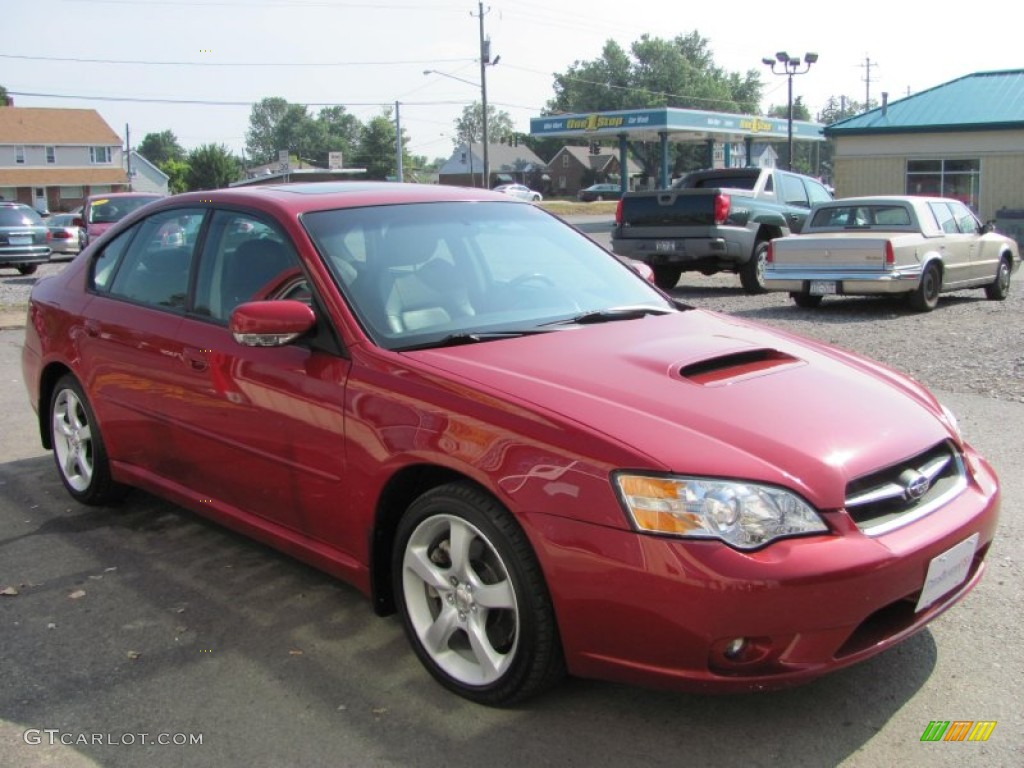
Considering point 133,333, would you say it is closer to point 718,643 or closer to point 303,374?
point 303,374

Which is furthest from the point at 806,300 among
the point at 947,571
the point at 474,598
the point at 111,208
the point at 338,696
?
the point at 111,208

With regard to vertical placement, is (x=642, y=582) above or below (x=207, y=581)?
above

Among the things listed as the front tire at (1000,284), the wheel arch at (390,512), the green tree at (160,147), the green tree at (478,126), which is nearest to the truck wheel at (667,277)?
the front tire at (1000,284)

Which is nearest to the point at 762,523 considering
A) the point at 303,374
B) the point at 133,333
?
the point at 303,374

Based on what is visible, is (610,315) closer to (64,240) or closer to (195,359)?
(195,359)

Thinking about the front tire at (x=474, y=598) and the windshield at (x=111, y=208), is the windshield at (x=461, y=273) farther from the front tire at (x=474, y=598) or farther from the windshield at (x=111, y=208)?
the windshield at (x=111, y=208)

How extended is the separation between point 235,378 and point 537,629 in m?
1.70

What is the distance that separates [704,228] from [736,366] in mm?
11156

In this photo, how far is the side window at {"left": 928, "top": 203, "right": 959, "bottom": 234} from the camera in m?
13.2

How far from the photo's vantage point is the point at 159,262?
186 inches

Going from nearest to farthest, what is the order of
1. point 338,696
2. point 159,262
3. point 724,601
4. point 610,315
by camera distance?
point 724,601, point 338,696, point 610,315, point 159,262

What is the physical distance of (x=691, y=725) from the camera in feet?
10.0

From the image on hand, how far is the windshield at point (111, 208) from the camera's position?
20.7 meters

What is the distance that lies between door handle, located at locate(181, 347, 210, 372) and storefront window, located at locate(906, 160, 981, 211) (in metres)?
30.1
